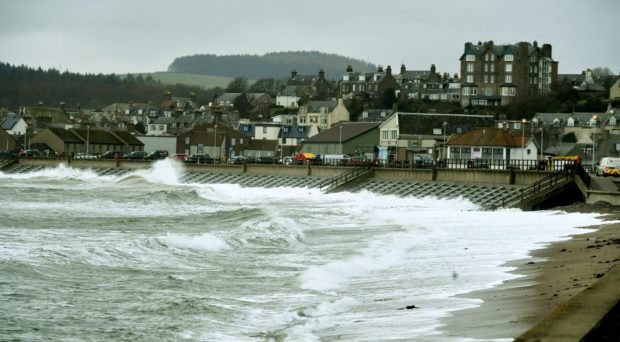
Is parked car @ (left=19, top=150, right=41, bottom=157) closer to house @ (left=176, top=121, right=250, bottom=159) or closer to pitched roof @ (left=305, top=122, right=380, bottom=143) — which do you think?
house @ (left=176, top=121, right=250, bottom=159)

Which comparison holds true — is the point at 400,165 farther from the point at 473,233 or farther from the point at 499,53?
the point at 499,53

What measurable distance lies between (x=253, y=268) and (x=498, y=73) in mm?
132801

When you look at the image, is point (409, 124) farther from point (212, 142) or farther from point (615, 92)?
point (615, 92)

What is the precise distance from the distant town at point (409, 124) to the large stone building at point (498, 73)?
153 millimetres

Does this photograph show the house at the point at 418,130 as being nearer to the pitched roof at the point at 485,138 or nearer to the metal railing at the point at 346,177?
the pitched roof at the point at 485,138

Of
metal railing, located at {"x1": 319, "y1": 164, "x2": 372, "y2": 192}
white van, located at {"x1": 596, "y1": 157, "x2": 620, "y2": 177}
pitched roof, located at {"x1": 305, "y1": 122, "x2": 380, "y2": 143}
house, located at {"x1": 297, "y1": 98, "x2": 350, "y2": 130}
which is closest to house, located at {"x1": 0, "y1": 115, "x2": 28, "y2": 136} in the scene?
house, located at {"x1": 297, "y1": 98, "x2": 350, "y2": 130}

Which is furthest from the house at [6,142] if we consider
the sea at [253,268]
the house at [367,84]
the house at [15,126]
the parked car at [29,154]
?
the sea at [253,268]

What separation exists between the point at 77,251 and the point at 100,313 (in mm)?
9727

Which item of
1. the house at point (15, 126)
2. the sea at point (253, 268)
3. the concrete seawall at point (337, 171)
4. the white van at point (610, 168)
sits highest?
the house at point (15, 126)

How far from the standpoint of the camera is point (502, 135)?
84.1 meters

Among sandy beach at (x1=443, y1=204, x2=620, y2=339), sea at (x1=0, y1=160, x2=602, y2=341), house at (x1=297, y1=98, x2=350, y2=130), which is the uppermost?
house at (x1=297, y1=98, x2=350, y2=130)

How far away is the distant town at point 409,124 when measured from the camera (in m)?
101

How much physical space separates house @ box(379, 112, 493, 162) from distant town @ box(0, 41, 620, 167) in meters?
0.11

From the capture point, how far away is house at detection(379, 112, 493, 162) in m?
100
